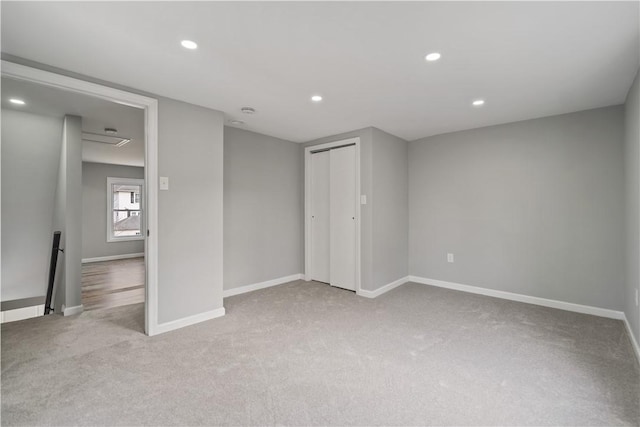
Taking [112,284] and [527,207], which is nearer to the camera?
[527,207]

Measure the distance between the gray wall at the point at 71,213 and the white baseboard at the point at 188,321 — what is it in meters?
1.38

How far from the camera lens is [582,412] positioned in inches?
65.9

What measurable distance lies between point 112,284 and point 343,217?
154 inches

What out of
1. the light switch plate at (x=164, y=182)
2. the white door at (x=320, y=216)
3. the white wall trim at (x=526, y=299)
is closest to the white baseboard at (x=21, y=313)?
the light switch plate at (x=164, y=182)

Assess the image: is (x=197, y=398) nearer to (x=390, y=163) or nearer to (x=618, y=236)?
(x=390, y=163)

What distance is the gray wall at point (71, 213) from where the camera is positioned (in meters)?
3.31

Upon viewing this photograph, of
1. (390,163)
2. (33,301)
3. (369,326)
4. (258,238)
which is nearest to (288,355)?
(369,326)

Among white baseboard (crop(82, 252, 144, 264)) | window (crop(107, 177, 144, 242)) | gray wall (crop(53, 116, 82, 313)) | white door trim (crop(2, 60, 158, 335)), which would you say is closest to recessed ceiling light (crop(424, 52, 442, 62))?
white door trim (crop(2, 60, 158, 335))

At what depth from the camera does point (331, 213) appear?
4.43 metres

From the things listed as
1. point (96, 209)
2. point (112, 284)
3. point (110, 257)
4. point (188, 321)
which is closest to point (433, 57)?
point (188, 321)

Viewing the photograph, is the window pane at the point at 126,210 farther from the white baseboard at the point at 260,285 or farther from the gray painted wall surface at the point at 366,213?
the gray painted wall surface at the point at 366,213

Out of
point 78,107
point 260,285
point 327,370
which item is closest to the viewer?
point 327,370

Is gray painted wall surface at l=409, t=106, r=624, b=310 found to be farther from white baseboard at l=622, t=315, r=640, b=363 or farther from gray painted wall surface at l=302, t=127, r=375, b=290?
gray painted wall surface at l=302, t=127, r=375, b=290

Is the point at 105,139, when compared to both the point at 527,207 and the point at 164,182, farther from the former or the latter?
the point at 527,207
